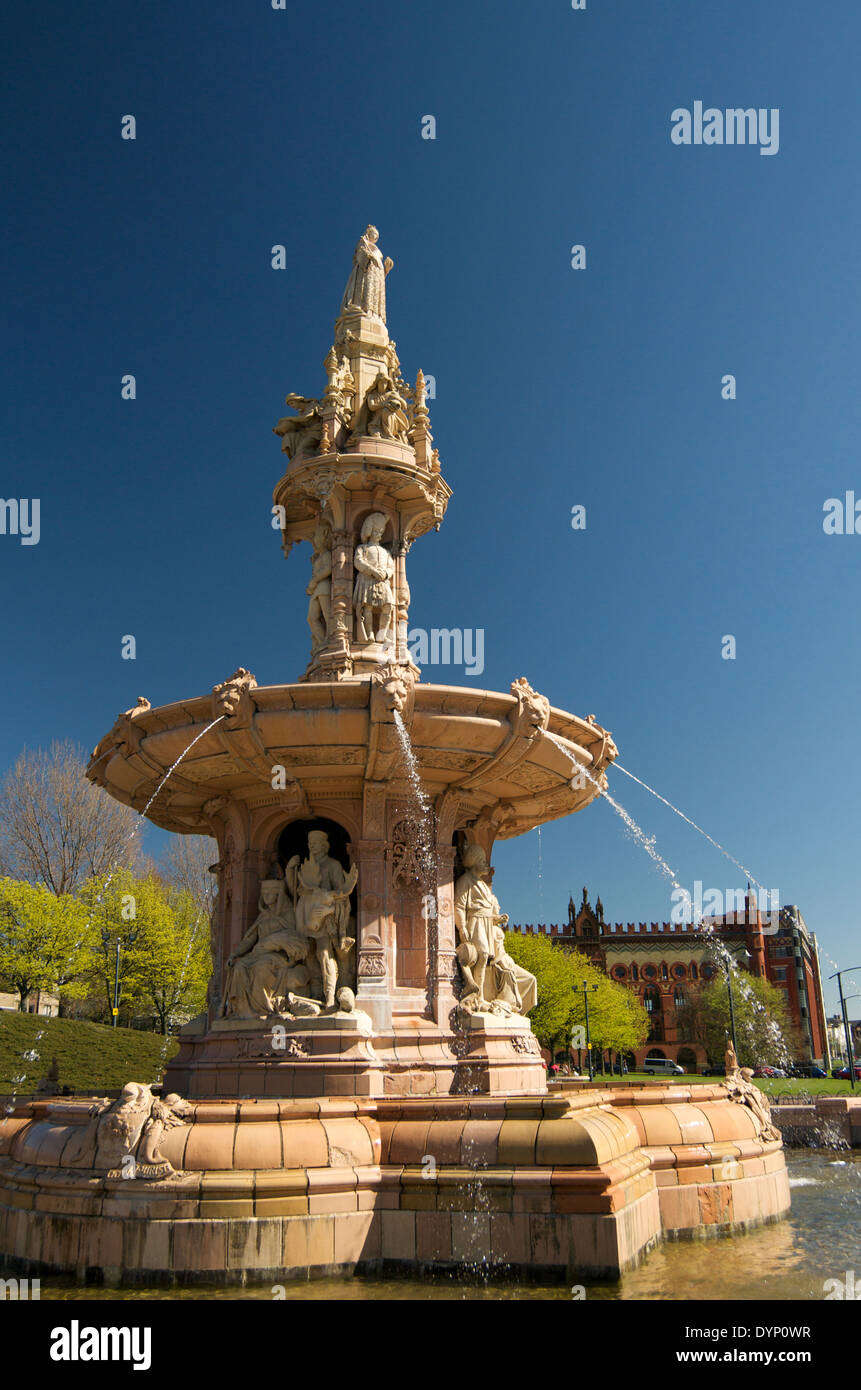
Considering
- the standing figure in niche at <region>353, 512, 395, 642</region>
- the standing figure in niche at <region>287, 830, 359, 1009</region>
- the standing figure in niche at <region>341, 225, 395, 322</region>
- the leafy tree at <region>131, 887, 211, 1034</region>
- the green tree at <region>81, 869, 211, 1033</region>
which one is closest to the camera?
the standing figure in niche at <region>287, 830, 359, 1009</region>

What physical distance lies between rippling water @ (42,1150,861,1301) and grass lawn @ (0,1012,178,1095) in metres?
23.3

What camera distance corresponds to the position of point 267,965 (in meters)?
12.0

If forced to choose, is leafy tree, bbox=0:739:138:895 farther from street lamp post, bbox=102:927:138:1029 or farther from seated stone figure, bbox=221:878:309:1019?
seated stone figure, bbox=221:878:309:1019

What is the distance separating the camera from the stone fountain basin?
11516mm

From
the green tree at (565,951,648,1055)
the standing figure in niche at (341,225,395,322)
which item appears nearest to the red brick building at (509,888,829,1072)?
the green tree at (565,951,648,1055)

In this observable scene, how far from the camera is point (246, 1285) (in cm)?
780

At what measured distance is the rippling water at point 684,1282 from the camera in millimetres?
7469

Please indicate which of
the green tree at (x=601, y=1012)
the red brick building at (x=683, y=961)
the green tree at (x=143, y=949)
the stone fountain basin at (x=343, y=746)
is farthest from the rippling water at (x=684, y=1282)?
the red brick building at (x=683, y=961)

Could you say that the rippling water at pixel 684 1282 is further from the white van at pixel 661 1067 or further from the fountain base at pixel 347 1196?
the white van at pixel 661 1067

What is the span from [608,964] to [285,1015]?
7943 cm
